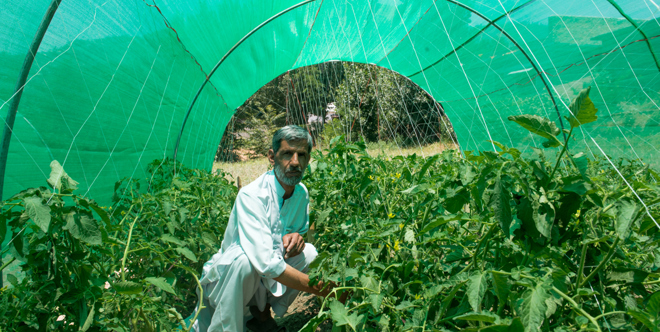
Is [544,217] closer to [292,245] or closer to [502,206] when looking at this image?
[502,206]

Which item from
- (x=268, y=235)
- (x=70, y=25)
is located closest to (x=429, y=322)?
(x=268, y=235)

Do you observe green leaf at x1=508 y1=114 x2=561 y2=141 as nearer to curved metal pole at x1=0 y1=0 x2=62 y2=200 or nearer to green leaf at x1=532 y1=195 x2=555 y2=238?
green leaf at x1=532 y1=195 x2=555 y2=238

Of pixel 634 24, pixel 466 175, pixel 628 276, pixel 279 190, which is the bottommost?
pixel 628 276

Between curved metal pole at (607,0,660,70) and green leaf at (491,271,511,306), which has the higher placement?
→ curved metal pole at (607,0,660,70)

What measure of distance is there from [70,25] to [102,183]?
3.34ft

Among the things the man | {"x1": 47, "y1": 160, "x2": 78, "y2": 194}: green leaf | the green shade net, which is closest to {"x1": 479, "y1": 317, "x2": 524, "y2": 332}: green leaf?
the green shade net

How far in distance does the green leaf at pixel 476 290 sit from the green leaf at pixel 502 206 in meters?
0.12

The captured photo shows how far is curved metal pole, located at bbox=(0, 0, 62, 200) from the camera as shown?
1.65 meters

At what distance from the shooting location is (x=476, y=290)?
0.79 meters

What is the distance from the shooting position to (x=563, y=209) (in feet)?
2.82

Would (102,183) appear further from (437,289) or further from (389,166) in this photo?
(437,289)

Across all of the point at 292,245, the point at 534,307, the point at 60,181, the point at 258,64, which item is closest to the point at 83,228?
the point at 60,181

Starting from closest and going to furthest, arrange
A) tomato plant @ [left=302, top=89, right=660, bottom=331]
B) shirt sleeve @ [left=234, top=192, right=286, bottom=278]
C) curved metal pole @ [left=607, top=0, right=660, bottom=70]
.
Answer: tomato plant @ [left=302, top=89, right=660, bottom=331] → shirt sleeve @ [left=234, top=192, right=286, bottom=278] → curved metal pole @ [left=607, top=0, right=660, bottom=70]

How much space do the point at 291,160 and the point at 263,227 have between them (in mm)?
371
